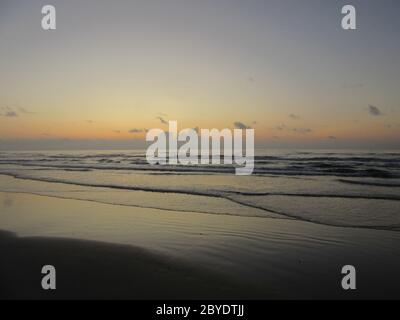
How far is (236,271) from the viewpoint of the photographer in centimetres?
557

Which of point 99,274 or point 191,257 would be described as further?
point 191,257

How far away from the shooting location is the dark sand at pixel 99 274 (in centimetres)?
471

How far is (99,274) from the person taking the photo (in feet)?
17.7

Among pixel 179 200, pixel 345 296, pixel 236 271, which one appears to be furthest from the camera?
pixel 179 200

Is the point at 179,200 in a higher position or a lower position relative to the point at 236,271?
higher

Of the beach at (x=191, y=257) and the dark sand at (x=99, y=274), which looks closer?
the dark sand at (x=99, y=274)

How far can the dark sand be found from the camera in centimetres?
471

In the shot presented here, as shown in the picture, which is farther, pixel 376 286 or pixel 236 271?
pixel 236 271

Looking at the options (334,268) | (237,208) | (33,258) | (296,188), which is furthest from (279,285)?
(296,188)

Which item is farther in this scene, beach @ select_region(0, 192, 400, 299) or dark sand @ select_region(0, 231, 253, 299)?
beach @ select_region(0, 192, 400, 299)

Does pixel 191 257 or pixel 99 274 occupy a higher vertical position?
pixel 191 257
